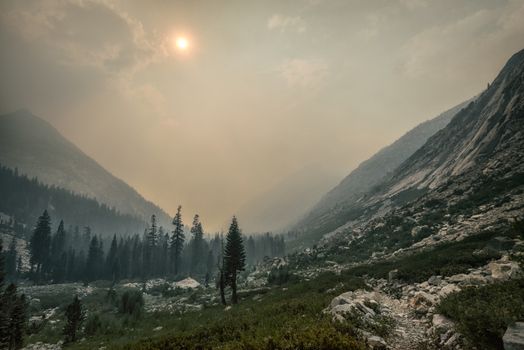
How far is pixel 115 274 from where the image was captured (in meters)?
84.9

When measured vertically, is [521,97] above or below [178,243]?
above

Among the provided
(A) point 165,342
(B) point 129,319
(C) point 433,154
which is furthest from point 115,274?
(C) point 433,154

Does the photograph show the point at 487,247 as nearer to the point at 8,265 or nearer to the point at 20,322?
the point at 20,322

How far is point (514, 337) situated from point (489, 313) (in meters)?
1.71

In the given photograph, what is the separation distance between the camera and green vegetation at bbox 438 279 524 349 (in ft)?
30.9

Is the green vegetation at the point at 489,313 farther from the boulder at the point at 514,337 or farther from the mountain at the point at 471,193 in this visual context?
the mountain at the point at 471,193

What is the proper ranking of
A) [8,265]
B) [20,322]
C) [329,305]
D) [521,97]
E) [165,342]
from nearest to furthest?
[165,342]
[329,305]
[20,322]
[521,97]
[8,265]

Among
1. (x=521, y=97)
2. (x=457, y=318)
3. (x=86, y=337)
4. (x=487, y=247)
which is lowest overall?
(x=86, y=337)

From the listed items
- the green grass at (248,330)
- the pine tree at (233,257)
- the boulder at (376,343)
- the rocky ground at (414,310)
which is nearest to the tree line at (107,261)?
the pine tree at (233,257)

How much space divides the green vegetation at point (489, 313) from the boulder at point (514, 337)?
27 centimetres

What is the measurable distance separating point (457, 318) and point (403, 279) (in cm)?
1330

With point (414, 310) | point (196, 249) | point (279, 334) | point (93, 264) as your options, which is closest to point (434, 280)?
point (414, 310)

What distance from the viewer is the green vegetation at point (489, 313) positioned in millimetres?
9422

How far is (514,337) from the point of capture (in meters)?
8.34
